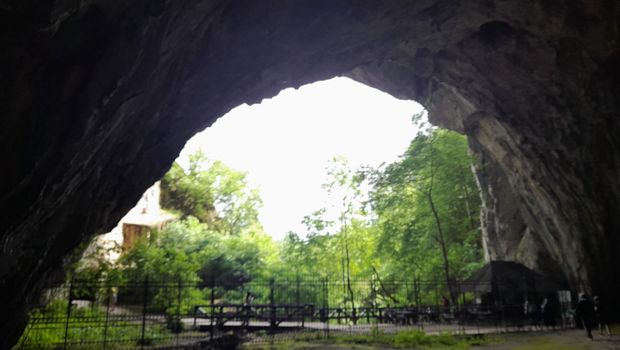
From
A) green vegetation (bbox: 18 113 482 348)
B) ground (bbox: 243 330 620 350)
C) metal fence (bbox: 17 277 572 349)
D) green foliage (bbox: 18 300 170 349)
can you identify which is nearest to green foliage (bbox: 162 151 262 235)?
green vegetation (bbox: 18 113 482 348)

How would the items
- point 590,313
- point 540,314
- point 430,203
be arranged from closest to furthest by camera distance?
point 590,313, point 540,314, point 430,203

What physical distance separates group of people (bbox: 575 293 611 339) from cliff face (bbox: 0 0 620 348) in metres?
1.54

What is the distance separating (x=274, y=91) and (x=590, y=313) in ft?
41.0

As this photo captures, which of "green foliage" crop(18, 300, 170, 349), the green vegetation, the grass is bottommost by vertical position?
the grass

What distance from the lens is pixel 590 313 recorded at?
13.2 metres

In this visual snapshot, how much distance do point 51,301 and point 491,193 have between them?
74.5 ft

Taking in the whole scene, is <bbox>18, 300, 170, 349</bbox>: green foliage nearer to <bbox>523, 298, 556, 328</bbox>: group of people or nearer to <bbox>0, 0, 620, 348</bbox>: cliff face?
<bbox>0, 0, 620, 348</bbox>: cliff face

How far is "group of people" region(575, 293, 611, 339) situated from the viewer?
13125 millimetres

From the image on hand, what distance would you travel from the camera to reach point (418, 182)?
2475 cm

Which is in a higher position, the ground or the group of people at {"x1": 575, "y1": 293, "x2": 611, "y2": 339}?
the group of people at {"x1": 575, "y1": 293, "x2": 611, "y2": 339}

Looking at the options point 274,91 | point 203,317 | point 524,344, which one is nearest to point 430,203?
point 524,344

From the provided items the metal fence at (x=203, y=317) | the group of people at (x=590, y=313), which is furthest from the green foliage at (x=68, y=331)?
the group of people at (x=590, y=313)

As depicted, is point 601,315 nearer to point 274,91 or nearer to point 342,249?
point 274,91

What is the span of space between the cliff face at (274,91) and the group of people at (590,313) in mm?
1541
